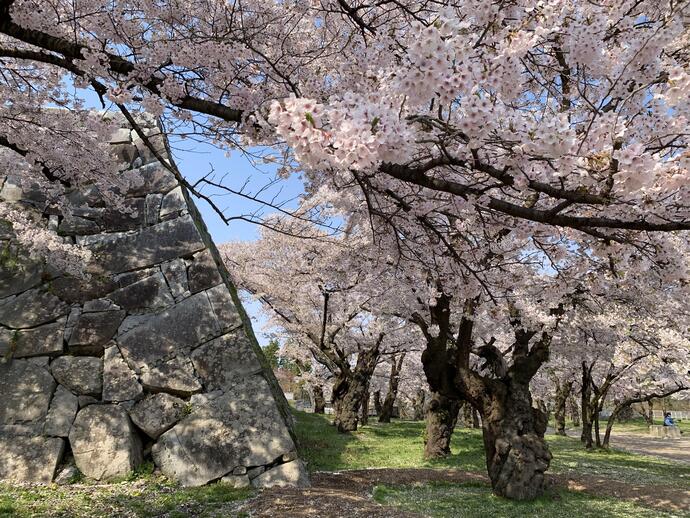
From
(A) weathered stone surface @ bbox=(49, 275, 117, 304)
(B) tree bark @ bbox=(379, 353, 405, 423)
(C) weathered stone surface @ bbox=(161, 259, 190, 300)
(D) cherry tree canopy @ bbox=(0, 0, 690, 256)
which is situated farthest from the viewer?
(B) tree bark @ bbox=(379, 353, 405, 423)

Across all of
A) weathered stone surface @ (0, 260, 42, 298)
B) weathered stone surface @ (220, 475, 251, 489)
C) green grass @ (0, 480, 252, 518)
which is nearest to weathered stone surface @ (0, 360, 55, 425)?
green grass @ (0, 480, 252, 518)

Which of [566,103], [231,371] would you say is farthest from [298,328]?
[566,103]

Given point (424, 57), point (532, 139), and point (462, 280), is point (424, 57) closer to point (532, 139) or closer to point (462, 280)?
point (532, 139)

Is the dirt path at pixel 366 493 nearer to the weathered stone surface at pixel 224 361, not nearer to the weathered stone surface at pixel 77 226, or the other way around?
the weathered stone surface at pixel 224 361

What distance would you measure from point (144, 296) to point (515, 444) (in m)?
6.84

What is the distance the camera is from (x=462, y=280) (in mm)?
7113

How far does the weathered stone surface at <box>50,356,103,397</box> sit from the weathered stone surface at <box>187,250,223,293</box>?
6.43ft

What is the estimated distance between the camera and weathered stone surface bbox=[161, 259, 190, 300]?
28.1 feet

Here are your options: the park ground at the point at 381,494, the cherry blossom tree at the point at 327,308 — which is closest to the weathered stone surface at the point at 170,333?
the park ground at the point at 381,494

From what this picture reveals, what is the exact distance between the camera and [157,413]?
295 inches

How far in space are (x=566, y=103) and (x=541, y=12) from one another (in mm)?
1657

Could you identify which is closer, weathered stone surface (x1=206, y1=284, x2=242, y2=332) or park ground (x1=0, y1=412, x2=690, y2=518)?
park ground (x1=0, y1=412, x2=690, y2=518)

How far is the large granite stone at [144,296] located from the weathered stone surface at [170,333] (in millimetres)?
220

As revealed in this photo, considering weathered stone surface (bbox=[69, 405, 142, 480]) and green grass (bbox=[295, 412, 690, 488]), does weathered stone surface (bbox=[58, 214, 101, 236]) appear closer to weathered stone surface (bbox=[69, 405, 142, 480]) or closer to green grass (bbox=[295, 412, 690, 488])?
weathered stone surface (bbox=[69, 405, 142, 480])
